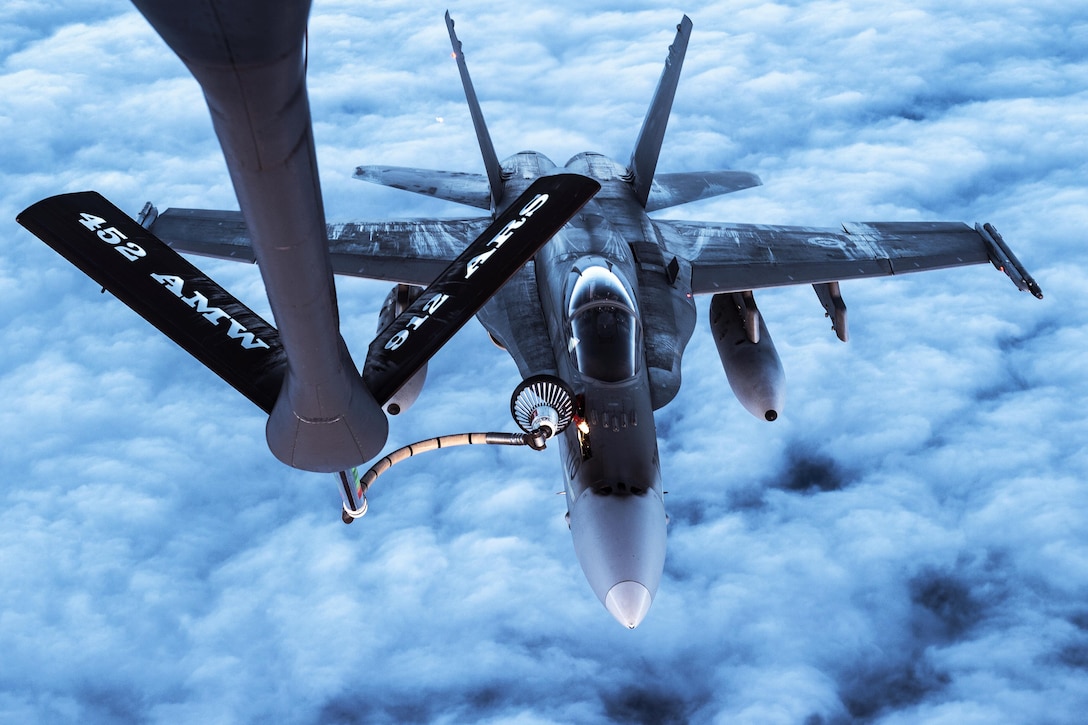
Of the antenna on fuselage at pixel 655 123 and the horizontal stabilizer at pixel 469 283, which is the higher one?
the antenna on fuselage at pixel 655 123

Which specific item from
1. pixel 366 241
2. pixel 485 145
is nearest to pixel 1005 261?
pixel 485 145

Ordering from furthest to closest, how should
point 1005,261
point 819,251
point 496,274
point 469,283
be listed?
point 819,251
point 1005,261
point 496,274
point 469,283

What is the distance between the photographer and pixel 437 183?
2375 cm

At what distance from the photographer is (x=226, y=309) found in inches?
342

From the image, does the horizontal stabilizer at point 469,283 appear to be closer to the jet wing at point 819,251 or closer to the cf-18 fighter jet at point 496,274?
the cf-18 fighter jet at point 496,274

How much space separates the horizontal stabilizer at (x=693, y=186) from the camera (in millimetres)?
23663

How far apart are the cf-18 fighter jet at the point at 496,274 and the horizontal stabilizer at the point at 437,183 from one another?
7 cm

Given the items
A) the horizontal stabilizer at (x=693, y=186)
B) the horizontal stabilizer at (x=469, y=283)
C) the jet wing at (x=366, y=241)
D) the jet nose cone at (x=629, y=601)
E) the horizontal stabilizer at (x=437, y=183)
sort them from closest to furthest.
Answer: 1. the horizontal stabilizer at (x=469, y=283)
2. the jet nose cone at (x=629, y=601)
3. the jet wing at (x=366, y=241)
4. the horizontal stabilizer at (x=437, y=183)
5. the horizontal stabilizer at (x=693, y=186)

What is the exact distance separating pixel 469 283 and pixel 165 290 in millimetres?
2597

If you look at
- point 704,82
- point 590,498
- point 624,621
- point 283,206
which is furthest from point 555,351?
point 704,82

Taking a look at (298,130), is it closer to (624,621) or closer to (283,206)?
(283,206)

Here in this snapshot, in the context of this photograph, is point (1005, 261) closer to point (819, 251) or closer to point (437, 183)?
point (819, 251)

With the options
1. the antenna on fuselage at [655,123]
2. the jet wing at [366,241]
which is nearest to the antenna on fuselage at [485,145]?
the jet wing at [366,241]

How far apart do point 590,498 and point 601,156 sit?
11733 millimetres
